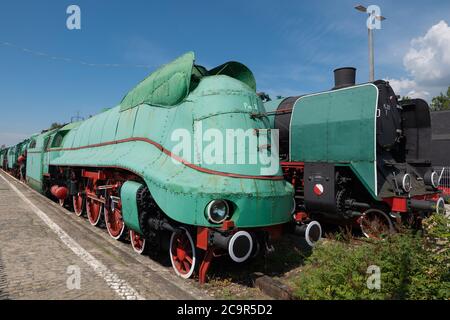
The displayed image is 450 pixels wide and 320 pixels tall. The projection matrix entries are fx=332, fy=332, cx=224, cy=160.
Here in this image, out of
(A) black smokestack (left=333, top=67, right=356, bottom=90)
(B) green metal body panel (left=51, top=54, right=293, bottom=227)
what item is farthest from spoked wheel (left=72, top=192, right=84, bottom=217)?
(A) black smokestack (left=333, top=67, right=356, bottom=90)

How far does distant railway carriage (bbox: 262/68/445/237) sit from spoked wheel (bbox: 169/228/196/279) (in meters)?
2.53

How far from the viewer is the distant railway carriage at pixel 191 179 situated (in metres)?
4.41

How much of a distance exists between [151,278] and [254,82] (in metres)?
3.76

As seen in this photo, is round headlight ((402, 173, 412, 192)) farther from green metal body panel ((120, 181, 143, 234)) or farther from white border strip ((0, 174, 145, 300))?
white border strip ((0, 174, 145, 300))

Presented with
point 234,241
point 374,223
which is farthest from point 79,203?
point 374,223

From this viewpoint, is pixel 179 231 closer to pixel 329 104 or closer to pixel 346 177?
pixel 346 177

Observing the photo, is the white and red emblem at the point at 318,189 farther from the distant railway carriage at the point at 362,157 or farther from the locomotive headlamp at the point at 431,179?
the locomotive headlamp at the point at 431,179

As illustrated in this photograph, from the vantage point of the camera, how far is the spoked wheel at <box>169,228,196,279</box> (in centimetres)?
481

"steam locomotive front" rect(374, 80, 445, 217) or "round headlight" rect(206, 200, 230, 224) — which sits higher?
"steam locomotive front" rect(374, 80, 445, 217)

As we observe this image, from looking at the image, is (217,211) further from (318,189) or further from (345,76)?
(345,76)

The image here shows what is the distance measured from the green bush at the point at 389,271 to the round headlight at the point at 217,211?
1.27 m

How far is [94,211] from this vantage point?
8.80 m

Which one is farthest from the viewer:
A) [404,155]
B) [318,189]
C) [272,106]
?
[272,106]

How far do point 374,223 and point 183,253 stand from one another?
425 centimetres
